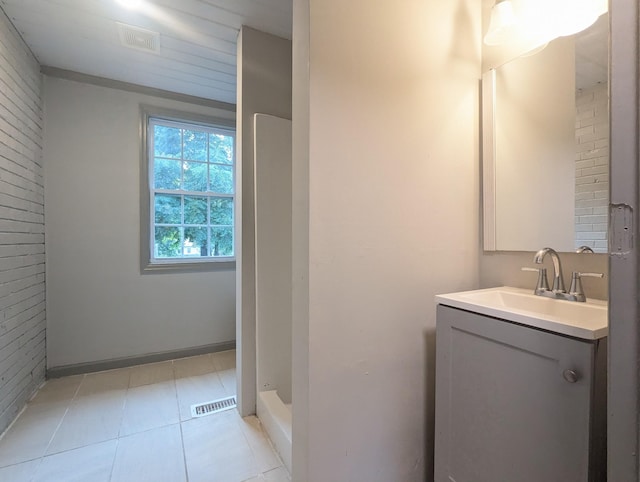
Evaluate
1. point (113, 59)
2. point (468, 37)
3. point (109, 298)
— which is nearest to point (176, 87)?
point (113, 59)

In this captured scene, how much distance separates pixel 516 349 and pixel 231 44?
7.88 feet

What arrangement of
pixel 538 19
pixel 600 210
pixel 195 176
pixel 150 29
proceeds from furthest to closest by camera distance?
pixel 195 176 → pixel 150 29 → pixel 538 19 → pixel 600 210

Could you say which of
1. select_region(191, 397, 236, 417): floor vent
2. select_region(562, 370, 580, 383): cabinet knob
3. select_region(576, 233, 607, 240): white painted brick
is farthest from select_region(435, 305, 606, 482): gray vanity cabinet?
select_region(191, 397, 236, 417): floor vent

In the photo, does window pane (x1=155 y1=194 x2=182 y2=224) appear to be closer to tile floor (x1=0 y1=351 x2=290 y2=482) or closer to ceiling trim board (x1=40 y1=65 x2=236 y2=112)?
ceiling trim board (x1=40 y1=65 x2=236 y2=112)

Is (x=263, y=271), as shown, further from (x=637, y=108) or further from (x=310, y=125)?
(x=637, y=108)

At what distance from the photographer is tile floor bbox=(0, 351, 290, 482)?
4.61 feet

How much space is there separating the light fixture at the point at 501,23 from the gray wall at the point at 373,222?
0.12m

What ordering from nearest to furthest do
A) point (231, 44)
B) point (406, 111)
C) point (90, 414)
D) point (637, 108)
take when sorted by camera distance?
point (637, 108)
point (406, 111)
point (90, 414)
point (231, 44)

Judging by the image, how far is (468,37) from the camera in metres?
1.41

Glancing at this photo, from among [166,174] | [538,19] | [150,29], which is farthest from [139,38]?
[538,19]

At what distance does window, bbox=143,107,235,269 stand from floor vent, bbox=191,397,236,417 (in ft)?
4.23

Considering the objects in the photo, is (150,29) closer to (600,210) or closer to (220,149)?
(220,149)

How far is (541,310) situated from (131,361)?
9.90ft

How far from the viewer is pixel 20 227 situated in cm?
190
